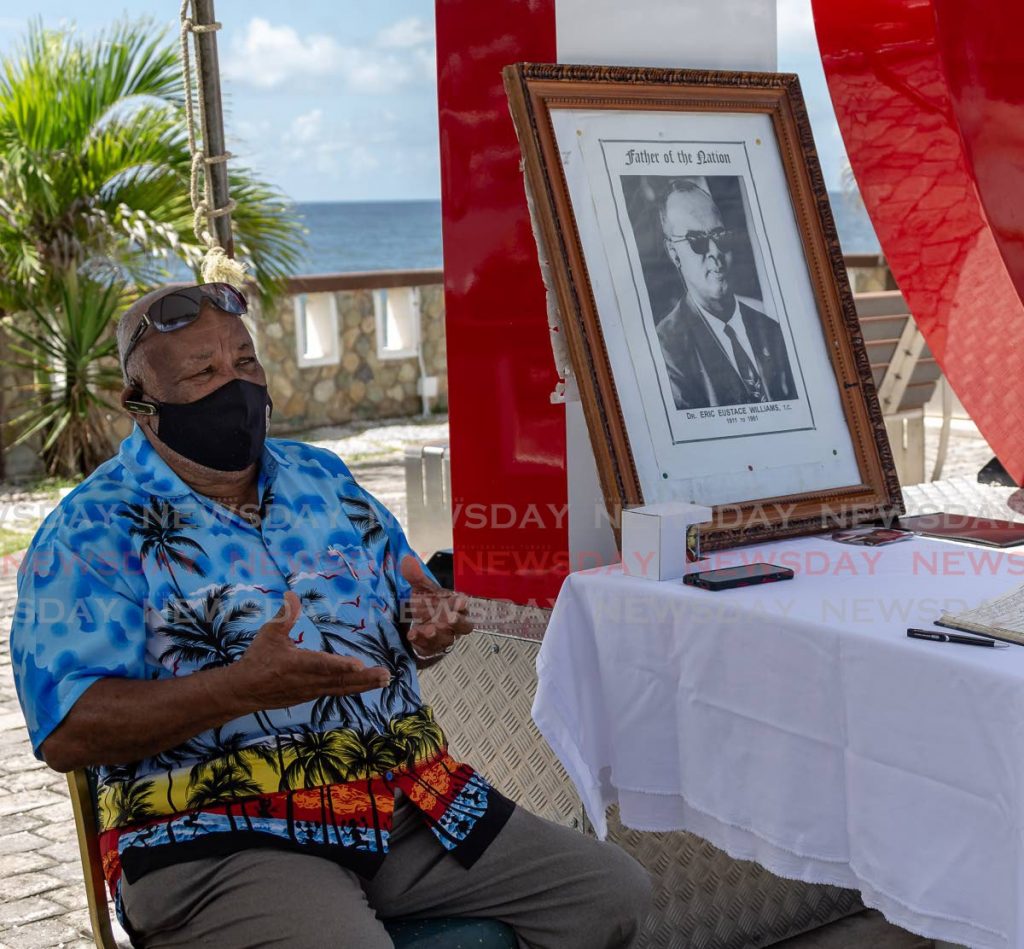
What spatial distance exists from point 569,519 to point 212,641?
0.88 meters

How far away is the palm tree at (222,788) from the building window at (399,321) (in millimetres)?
10509

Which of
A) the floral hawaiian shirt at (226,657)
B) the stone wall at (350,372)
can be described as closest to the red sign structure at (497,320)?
the floral hawaiian shirt at (226,657)

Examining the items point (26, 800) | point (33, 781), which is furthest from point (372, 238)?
point (26, 800)

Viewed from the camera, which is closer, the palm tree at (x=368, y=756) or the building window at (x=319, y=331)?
the palm tree at (x=368, y=756)

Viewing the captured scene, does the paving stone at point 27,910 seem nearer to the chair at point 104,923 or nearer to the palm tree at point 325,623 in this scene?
the chair at point 104,923

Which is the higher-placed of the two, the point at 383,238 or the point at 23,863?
the point at 383,238

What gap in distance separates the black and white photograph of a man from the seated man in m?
0.61

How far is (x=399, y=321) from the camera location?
12.6 metres

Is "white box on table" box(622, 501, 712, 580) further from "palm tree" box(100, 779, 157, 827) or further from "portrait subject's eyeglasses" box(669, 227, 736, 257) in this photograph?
"palm tree" box(100, 779, 157, 827)

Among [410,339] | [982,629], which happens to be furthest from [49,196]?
[982,629]

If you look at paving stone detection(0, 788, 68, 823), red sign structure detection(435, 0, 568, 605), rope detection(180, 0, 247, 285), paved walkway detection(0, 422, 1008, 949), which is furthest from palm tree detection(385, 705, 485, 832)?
paving stone detection(0, 788, 68, 823)

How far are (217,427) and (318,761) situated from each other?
0.54m

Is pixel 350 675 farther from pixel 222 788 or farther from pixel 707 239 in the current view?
pixel 707 239

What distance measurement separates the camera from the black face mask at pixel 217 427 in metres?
2.13
